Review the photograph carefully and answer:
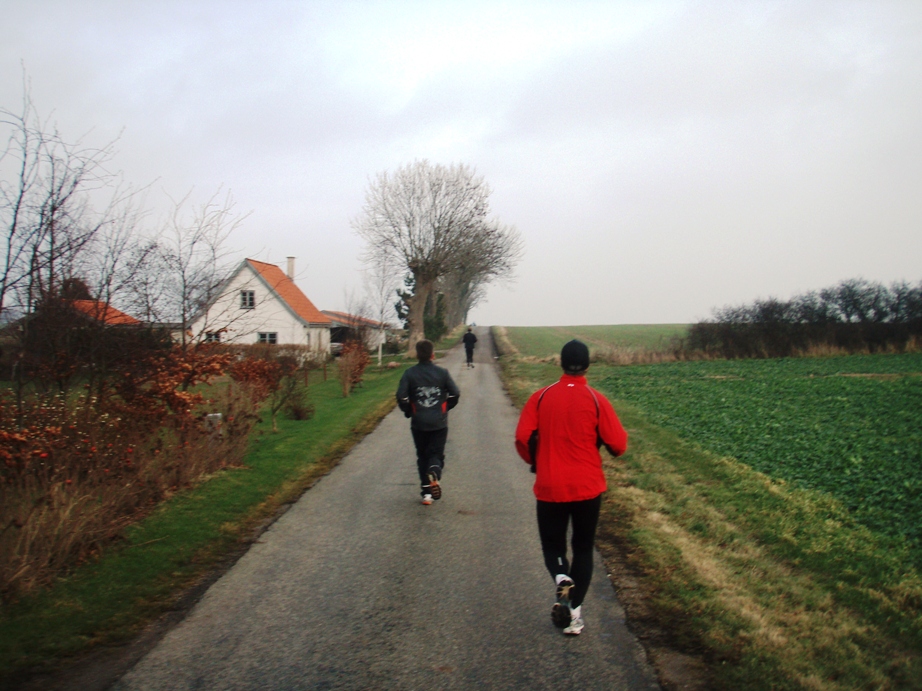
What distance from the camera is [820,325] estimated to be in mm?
40625

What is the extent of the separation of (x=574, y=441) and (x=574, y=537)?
0.70m

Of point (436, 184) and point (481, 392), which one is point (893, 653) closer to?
point (481, 392)

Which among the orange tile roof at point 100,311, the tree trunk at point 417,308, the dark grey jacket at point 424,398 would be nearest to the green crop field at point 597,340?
the tree trunk at point 417,308

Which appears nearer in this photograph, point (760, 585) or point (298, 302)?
point (760, 585)

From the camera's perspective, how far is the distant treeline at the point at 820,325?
130ft

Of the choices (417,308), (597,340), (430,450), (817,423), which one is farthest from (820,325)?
(430,450)

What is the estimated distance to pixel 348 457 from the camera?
11.2 metres

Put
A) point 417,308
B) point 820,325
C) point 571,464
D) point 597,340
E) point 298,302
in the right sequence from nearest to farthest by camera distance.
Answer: point 571,464 → point 820,325 → point 417,308 → point 298,302 → point 597,340

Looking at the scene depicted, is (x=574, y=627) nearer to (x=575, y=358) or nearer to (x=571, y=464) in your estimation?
(x=571, y=464)

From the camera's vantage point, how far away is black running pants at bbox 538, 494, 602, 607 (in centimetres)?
461

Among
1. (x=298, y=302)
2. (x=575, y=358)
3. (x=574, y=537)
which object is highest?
(x=298, y=302)

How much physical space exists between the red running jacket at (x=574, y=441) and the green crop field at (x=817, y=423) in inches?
165

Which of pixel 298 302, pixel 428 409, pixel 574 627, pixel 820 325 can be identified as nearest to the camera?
pixel 574 627

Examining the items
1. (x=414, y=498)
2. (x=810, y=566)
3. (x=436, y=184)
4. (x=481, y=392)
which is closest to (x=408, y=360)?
(x=436, y=184)
